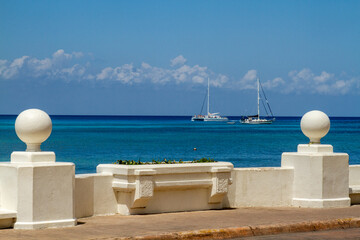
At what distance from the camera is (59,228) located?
11.1 meters

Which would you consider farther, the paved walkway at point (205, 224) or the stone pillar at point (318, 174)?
the stone pillar at point (318, 174)

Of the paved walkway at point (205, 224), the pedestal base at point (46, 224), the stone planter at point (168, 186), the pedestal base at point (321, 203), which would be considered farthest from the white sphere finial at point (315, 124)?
the pedestal base at point (46, 224)

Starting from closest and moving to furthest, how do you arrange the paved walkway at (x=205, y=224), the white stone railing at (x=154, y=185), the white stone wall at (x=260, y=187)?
the paved walkway at (x=205, y=224), the white stone railing at (x=154, y=185), the white stone wall at (x=260, y=187)

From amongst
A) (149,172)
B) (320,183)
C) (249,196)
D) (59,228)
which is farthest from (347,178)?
(59,228)

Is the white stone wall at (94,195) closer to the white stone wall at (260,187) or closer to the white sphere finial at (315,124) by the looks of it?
the white stone wall at (260,187)

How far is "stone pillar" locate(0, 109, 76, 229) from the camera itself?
429 inches

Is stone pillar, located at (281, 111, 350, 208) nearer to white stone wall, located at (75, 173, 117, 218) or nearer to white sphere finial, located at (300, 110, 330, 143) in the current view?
white sphere finial, located at (300, 110, 330, 143)

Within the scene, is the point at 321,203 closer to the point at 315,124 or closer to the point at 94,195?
the point at 315,124

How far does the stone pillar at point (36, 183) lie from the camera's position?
10.9 meters

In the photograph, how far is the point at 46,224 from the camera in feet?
36.2

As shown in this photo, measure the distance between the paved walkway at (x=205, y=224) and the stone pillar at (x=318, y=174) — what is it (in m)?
0.44

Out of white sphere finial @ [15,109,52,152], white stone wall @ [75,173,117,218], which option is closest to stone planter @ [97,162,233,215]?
white stone wall @ [75,173,117,218]

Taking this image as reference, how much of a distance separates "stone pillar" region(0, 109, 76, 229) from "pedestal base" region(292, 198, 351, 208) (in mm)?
4806

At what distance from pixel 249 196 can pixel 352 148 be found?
7372 centimetres
